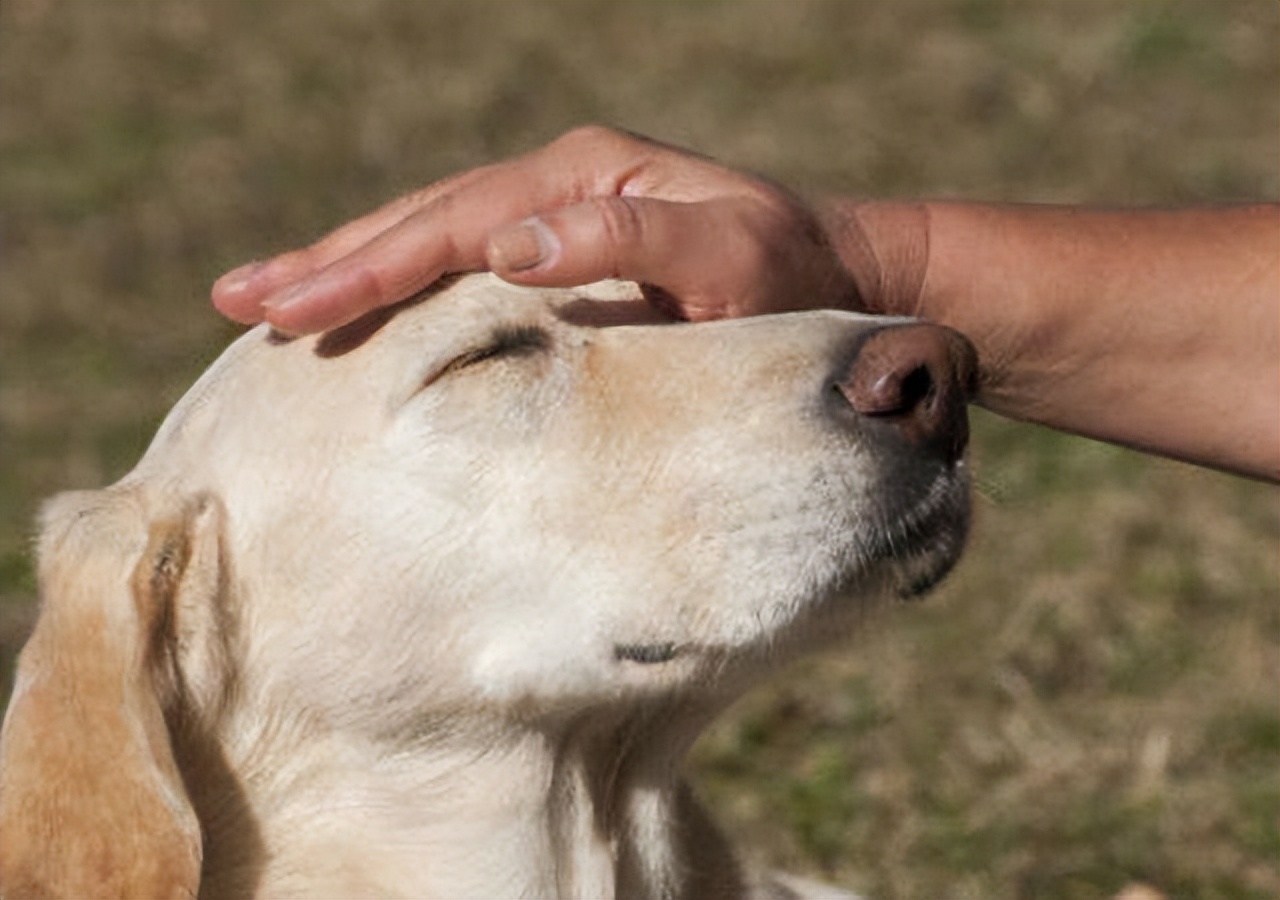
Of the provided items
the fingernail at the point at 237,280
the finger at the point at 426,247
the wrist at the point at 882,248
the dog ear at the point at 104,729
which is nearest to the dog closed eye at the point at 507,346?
the finger at the point at 426,247

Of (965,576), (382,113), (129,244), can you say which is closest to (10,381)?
(129,244)

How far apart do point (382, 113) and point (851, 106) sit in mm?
2028

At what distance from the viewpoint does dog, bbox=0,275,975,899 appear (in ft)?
11.5

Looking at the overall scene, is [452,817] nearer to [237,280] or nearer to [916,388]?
[237,280]

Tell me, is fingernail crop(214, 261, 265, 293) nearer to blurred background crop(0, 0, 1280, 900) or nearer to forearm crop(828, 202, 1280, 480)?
forearm crop(828, 202, 1280, 480)

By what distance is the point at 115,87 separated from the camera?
1214 centimetres

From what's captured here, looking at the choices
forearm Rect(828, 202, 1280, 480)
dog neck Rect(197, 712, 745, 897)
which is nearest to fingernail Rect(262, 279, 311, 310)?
dog neck Rect(197, 712, 745, 897)

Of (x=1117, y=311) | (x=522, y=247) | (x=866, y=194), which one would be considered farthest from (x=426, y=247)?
(x=866, y=194)

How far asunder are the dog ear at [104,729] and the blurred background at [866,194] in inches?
44.0

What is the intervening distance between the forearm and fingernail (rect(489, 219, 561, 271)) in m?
0.78

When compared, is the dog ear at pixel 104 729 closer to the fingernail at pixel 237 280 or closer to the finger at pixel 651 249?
the fingernail at pixel 237 280

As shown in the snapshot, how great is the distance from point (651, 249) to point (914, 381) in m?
0.41

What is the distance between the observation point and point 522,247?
3.52m

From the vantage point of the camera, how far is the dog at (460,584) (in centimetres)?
350
